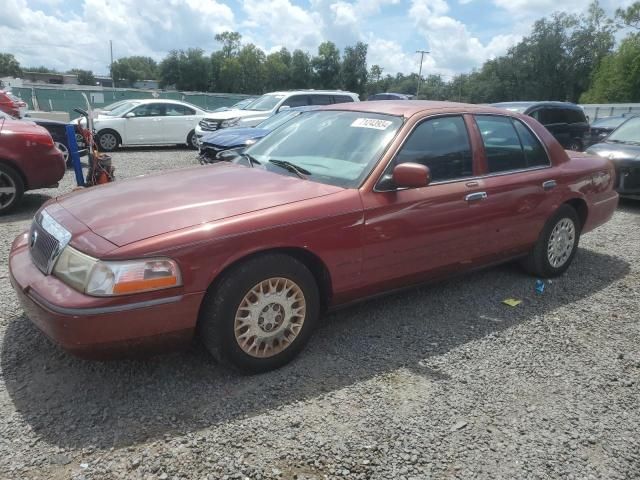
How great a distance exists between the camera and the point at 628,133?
923 centimetres

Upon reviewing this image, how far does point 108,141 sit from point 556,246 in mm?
12116

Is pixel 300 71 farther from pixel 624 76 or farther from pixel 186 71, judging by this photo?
pixel 624 76

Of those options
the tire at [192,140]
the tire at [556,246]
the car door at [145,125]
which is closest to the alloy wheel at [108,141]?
the car door at [145,125]

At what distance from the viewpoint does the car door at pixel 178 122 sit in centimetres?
1438

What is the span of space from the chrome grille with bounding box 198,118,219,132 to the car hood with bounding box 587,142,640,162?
28.9 ft

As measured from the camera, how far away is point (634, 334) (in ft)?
12.7

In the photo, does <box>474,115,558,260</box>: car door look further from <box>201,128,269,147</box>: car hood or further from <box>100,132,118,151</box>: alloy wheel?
<box>100,132,118,151</box>: alloy wheel

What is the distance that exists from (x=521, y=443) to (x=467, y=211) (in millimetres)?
1764

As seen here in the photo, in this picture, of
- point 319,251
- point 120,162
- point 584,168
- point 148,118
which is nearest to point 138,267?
point 319,251

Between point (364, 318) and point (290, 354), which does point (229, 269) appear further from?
point (364, 318)

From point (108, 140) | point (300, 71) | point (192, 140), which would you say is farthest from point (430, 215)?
point (300, 71)

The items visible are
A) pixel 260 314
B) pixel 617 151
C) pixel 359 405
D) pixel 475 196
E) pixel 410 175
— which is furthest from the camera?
pixel 617 151

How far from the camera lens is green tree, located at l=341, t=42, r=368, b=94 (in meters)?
80.8

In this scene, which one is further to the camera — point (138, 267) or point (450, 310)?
point (450, 310)
